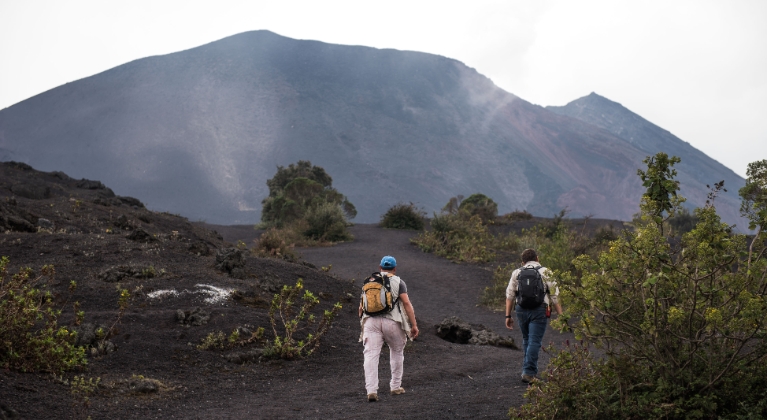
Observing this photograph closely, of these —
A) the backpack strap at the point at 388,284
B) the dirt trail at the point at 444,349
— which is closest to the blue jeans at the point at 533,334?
the dirt trail at the point at 444,349

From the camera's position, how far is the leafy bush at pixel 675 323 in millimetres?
3756

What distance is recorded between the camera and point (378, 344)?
6.34 meters

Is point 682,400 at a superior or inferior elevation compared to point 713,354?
inferior

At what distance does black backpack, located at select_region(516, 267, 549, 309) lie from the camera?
269 inches

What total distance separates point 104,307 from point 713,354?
24.6ft

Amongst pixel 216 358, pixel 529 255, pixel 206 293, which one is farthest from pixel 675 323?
pixel 206 293

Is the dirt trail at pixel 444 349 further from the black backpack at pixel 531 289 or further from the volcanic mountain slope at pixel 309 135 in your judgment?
the volcanic mountain slope at pixel 309 135

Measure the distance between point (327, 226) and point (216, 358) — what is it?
17.5 meters

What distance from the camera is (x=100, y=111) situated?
406 feet

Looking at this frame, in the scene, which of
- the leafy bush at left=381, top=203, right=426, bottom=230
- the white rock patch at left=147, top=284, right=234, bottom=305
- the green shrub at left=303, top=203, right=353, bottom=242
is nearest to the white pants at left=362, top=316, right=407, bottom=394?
the white rock patch at left=147, top=284, right=234, bottom=305

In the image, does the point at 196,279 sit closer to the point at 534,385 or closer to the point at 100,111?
the point at 534,385

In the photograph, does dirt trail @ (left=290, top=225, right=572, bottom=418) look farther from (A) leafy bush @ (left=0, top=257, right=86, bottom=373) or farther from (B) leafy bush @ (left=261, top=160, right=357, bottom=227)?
(B) leafy bush @ (left=261, top=160, right=357, bottom=227)

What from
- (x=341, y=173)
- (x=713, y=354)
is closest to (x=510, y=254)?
(x=713, y=354)

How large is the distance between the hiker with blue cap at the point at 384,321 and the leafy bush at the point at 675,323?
2290 millimetres
